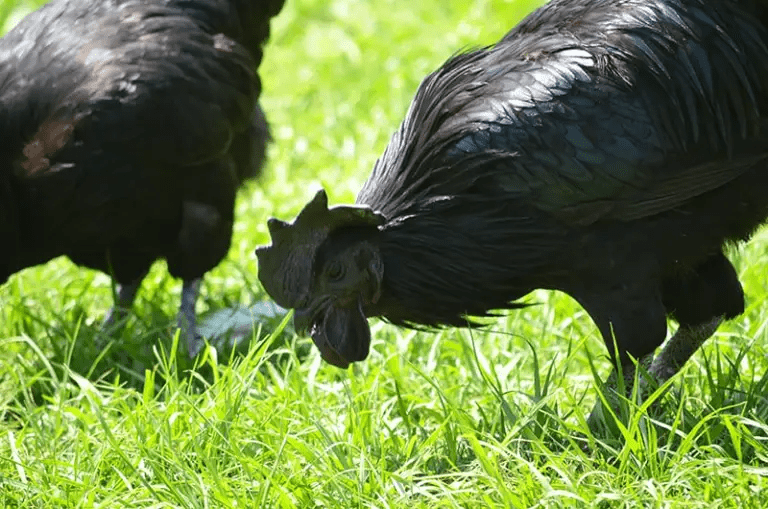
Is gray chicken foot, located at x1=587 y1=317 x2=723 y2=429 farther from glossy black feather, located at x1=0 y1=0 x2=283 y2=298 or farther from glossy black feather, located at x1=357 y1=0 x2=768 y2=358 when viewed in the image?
glossy black feather, located at x1=0 y1=0 x2=283 y2=298

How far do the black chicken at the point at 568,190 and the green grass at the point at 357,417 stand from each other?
335 millimetres

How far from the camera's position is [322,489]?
3.52 metres

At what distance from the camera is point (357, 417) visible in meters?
3.95

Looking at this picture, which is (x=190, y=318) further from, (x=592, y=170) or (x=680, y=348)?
(x=592, y=170)

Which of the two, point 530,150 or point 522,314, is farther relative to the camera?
point 522,314

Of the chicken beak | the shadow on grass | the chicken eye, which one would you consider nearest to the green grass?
the shadow on grass

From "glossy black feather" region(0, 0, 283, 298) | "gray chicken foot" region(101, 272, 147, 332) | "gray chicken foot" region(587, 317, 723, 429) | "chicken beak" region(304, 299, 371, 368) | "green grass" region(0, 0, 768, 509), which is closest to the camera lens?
"green grass" region(0, 0, 768, 509)

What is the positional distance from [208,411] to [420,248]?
937 mm

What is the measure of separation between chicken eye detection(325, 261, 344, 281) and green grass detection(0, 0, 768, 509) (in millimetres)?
488

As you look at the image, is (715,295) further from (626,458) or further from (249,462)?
(249,462)

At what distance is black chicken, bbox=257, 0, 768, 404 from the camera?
3.49 meters

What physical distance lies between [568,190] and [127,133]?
2.06m

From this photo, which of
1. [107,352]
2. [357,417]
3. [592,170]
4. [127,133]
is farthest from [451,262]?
[107,352]

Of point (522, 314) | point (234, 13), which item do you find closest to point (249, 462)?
point (522, 314)
